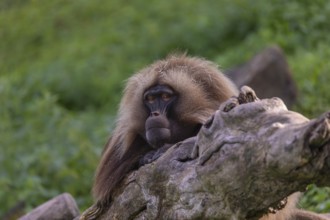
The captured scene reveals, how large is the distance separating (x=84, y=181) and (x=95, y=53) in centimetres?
574

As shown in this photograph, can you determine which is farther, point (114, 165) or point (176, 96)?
point (176, 96)

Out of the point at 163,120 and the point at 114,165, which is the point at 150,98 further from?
the point at 114,165

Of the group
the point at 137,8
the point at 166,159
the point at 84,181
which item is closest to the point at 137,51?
the point at 137,8

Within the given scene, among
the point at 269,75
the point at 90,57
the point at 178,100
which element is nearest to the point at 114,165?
the point at 178,100

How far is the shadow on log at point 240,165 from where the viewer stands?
12.8 feet

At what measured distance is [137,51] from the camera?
50.2ft

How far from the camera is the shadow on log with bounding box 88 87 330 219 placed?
12.8 ft

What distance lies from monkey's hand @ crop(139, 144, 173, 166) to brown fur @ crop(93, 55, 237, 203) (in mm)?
129

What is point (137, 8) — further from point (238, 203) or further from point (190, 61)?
point (238, 203)

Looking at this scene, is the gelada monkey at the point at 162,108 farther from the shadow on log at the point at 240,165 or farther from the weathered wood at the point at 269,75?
the weathered wood at the point at 269,75

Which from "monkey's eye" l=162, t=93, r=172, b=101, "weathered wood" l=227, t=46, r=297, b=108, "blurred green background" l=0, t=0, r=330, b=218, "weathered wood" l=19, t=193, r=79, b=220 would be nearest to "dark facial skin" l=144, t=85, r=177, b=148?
"monkey's eye" l=162, t=93, r=172, b=101

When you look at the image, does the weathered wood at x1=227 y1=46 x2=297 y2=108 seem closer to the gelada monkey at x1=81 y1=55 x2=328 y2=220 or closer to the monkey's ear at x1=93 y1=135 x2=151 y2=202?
the gelada monkey at x1=81 y1=55 x2=328 y2=220

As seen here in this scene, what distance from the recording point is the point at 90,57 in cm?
1555

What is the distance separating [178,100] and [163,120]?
29cm
